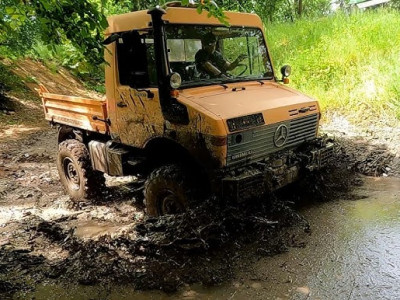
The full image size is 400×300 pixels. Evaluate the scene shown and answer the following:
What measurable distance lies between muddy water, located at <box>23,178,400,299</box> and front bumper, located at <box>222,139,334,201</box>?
0.65 meters

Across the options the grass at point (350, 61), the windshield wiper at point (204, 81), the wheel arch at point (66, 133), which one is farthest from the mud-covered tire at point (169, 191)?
the grass at point (350, 61)

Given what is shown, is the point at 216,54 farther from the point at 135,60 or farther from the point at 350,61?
the point at 350,61

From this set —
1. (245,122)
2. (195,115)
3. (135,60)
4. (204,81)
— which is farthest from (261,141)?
(135,60)

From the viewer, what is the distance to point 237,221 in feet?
13.5

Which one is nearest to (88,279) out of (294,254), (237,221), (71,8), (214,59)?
(237,221)

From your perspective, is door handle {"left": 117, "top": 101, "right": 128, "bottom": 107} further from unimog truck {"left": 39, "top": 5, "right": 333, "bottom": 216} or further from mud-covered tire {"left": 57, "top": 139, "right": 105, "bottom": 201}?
mud-covered tire {"left": 57, "top": 139, "right": 105, "bottom": 201}

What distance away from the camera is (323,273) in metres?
3.46

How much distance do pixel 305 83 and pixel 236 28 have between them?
4724mm

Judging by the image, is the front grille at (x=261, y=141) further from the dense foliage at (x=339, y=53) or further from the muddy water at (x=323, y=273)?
the dense foliage at (x=339, y=53)

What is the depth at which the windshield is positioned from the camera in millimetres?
4191

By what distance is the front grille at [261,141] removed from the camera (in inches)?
152

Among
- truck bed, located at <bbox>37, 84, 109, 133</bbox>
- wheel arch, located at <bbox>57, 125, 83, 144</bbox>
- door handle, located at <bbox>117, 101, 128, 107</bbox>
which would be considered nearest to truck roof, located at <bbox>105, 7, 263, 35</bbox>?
door handle, located at <bbox>117, 101, 128, 107</bbox>

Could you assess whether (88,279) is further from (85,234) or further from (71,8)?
(71,8)

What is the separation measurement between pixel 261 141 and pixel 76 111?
2907mm
